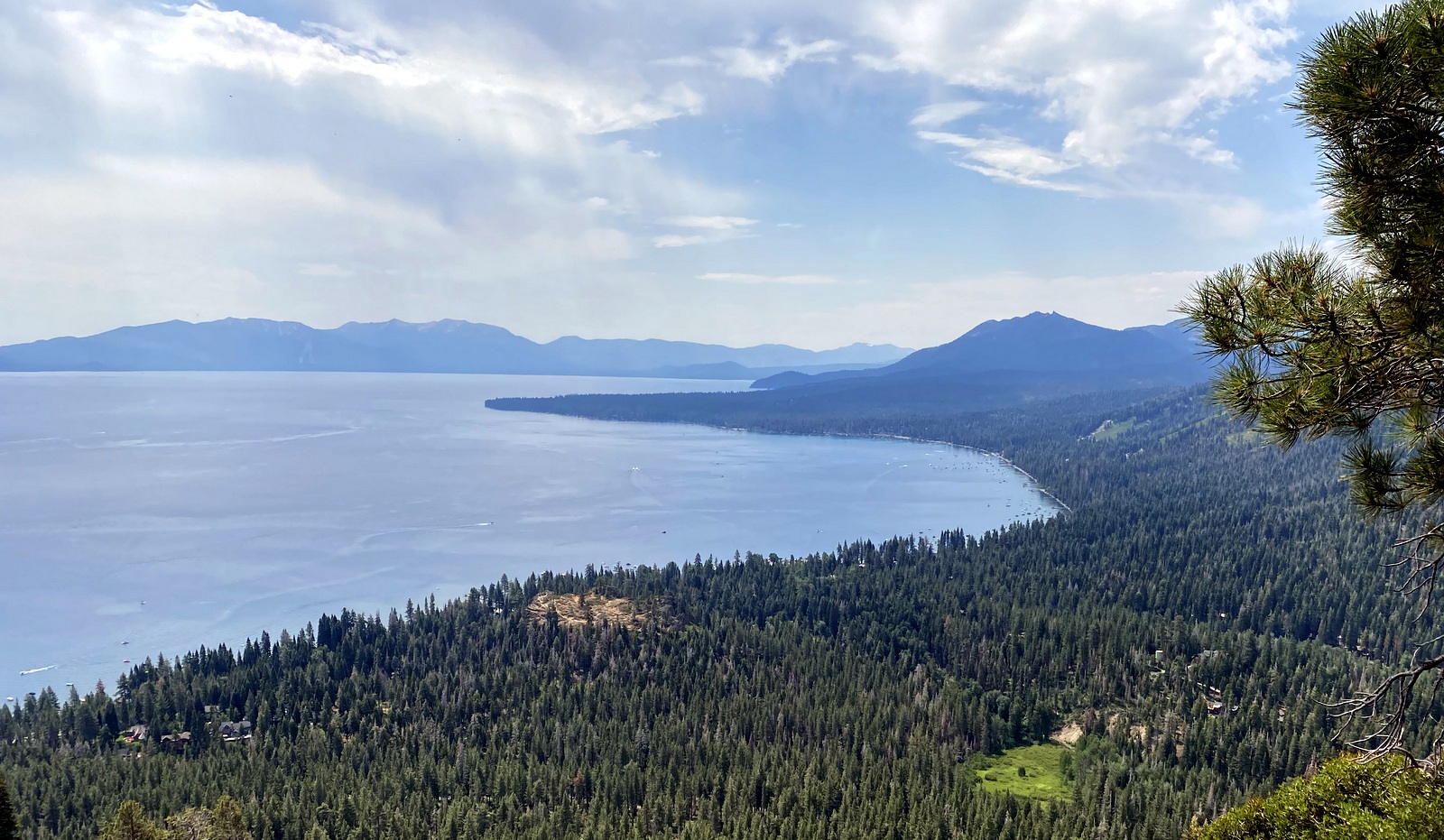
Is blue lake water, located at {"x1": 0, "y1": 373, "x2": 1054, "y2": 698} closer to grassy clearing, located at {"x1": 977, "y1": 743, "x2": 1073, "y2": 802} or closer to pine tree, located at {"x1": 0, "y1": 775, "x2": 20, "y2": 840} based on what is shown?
pine tree, located at {"x1": 0, "y1": 775, "x2": 20, "y2": 840}

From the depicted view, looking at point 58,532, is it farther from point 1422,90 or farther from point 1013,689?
point 1422,90

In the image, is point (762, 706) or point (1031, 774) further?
point (762, 706)

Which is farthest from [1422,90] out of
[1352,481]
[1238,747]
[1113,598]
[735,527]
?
[735,527]

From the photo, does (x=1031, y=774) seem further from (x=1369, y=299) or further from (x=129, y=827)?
(x=1369, y=299)

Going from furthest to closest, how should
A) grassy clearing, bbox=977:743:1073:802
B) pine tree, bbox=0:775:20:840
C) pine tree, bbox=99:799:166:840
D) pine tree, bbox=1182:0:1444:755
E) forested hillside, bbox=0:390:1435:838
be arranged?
1. grassy clearing, bbox=977:743:1073:802
2. forested hillside, bbox=0:390:1435:838
3. pine tree, bbox=99:799:166:840
4. pine tree, bbox=0:775:20:840
5. pine tree, bbox=1182:0:1444:755

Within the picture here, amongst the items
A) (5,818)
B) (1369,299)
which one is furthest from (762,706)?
(1369,299)

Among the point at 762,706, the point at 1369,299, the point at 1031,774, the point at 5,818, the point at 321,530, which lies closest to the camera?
the point at 1369,299

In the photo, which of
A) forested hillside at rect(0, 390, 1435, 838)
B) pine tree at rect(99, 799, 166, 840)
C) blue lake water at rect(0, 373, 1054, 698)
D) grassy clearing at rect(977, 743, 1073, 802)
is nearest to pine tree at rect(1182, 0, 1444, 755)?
pine tree at rect(99, 799, 166, 840)
